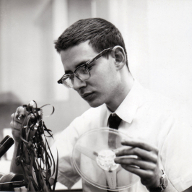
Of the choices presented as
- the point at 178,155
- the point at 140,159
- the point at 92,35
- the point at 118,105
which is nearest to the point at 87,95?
the point at 118,105

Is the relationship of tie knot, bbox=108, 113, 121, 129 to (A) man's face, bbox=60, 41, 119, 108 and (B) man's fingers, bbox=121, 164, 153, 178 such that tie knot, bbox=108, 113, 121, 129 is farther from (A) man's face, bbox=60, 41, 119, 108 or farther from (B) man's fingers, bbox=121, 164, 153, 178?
(B) man's fingers, bbox=121, 164, 153, 178

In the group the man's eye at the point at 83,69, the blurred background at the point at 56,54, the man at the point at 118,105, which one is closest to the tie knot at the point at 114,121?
the man at the point at 118,105

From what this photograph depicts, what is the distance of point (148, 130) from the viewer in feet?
3.80

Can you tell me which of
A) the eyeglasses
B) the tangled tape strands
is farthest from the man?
the tangled tape strands

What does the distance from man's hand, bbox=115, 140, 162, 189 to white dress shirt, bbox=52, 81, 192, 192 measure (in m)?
0.12

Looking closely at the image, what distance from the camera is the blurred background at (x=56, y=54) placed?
1.26 meters

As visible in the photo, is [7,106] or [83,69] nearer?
[83,69]

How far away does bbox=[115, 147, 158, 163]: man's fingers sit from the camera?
0.94 meters

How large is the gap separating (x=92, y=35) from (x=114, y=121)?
0.44 m

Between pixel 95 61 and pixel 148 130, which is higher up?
pixel 95 61

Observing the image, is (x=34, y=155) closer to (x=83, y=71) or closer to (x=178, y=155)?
(x=83, y=71)

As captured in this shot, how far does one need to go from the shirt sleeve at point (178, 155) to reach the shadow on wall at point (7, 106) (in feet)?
2.54

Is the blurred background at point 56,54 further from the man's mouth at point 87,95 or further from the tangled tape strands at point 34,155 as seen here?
the tangled tape strands at point 34,155

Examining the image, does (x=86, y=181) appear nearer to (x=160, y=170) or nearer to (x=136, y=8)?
(x=160, y=170)
